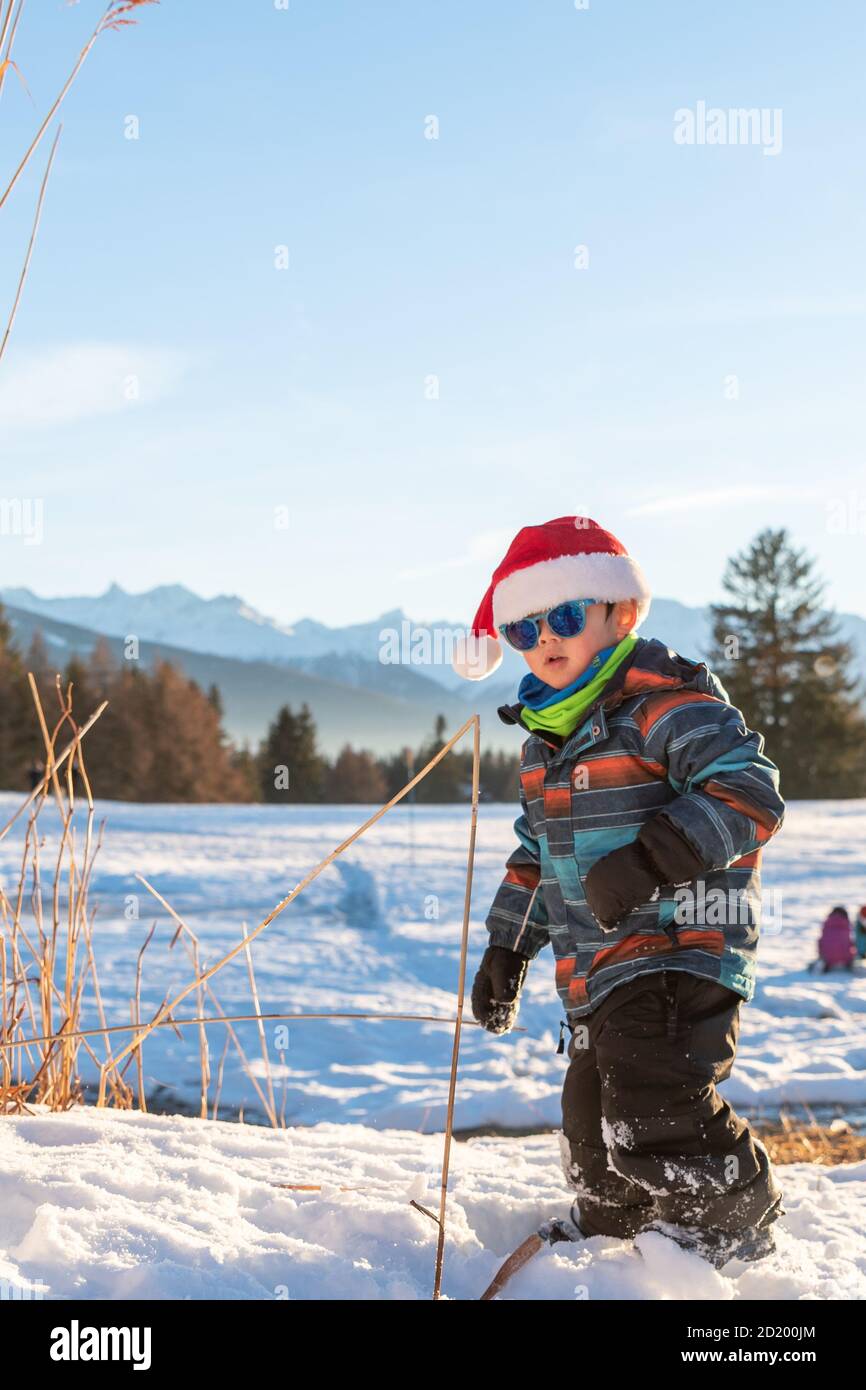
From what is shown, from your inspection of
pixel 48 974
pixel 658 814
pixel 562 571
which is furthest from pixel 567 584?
pixel 48 974

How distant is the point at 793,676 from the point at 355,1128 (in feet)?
102

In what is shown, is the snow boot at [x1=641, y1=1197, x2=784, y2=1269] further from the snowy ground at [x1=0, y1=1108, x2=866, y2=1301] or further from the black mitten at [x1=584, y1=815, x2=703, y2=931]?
the black mitten at [x1=584, y1=815, x2=703, y2=931]

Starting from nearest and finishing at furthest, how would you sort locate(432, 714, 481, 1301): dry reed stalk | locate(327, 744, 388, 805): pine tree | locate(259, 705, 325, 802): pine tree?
locate(432, 714, 481, 1301): dry reed stalk, locate(259, 705, 325, 802): pine tree, locate(327, 744, 388, 805): pine tree

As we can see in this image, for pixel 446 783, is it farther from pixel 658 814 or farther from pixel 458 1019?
pixel 458 1019

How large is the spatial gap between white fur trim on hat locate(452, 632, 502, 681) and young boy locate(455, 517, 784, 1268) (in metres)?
0.12

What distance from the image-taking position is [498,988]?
93.5 inches

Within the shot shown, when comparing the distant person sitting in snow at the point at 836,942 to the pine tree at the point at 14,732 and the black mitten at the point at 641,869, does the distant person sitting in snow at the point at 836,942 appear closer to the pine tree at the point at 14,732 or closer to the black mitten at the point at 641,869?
the black mitten at the point at 641,869

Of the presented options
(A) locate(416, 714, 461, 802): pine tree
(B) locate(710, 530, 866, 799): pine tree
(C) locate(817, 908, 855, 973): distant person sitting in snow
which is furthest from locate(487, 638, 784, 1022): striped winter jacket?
(A) locate(416, 714, 461, 802): pine tree

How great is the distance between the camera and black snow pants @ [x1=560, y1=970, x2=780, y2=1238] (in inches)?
76.9

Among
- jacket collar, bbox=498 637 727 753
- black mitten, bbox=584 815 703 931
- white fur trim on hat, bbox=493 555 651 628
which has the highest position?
white fur trim on hat, bbox=493 555 651 628

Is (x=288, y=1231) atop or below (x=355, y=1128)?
atop

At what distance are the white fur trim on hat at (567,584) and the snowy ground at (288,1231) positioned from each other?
43.3 inches

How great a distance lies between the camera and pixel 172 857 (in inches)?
477
